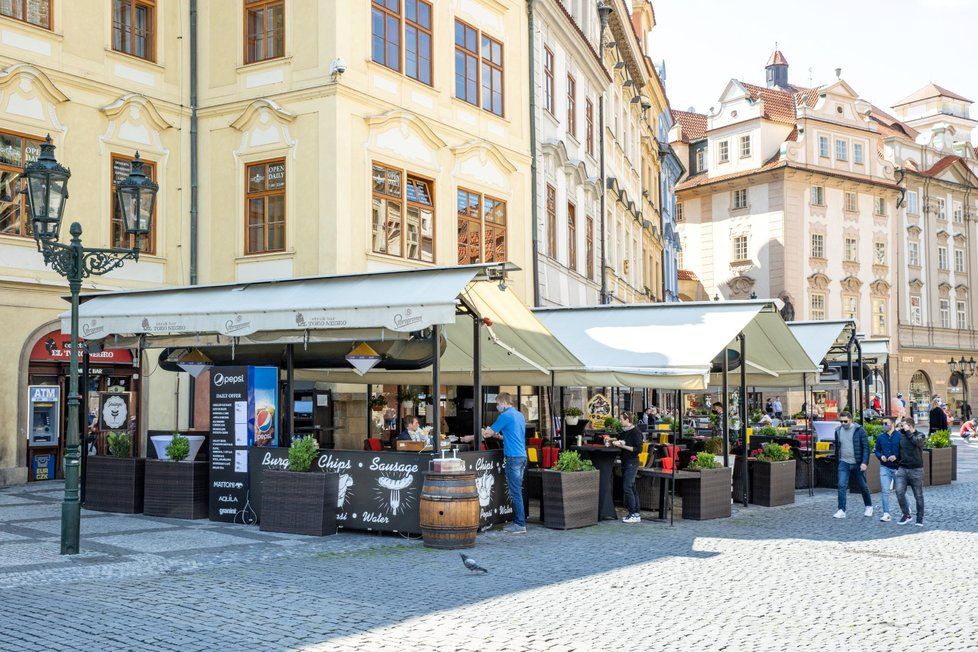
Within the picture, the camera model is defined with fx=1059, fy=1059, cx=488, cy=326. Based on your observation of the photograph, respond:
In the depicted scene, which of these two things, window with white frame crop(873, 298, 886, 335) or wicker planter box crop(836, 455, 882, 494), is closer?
wicker planter box crop(836, 455, 882, 494)

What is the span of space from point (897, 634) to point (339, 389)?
13.4 metres

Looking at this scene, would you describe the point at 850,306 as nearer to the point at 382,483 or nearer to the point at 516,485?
the point at 516,485

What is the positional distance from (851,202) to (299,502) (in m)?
53.5

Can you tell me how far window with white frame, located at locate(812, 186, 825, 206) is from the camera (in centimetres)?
5894

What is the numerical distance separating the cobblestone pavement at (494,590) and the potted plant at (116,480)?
2.78ft

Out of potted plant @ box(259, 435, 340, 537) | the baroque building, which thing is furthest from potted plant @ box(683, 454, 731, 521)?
the baroque building

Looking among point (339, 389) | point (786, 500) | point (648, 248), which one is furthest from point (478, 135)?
point (648, 248)

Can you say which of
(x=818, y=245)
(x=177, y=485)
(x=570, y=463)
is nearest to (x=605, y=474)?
(x=570, y=463)

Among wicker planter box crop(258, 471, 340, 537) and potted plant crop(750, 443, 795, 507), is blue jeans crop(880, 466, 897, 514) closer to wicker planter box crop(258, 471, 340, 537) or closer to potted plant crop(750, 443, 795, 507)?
potted plant crop(750, 443, 795, 507)

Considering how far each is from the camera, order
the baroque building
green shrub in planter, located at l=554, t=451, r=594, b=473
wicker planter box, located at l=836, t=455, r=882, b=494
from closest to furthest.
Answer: green shrub in planter, located at l=554, t=451, r=594, b=473 < wicker planter box, located at l=836, t=455, r=882, b=494 < the baroque building

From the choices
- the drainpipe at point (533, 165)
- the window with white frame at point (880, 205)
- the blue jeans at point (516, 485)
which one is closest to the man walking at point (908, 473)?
the blue jeans at point (516, 485)

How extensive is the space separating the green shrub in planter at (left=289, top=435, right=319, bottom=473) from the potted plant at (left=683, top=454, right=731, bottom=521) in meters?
5.62

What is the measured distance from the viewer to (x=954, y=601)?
9156 mm

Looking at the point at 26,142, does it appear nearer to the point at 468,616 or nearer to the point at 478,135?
the point at 478,135
